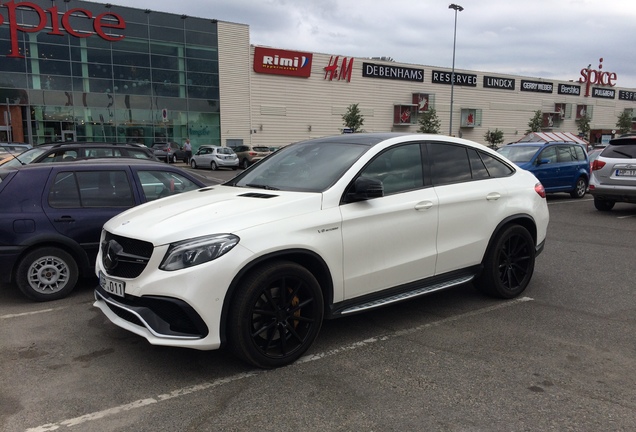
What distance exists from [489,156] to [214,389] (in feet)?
12.1

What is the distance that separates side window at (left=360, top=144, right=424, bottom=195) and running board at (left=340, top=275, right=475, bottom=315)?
2.97ft

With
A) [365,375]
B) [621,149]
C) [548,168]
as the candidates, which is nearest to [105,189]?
[365,375]

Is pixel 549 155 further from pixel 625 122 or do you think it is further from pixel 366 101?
pixel 625 122

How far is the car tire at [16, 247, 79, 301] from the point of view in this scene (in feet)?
17.0

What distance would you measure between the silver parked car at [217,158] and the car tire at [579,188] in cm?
2049

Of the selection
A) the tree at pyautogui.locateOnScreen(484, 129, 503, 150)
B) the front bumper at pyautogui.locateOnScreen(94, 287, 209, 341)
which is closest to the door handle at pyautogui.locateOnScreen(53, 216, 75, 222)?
the front bumper at pyautogui.locateOnScreen(94, 287, 209, 341)

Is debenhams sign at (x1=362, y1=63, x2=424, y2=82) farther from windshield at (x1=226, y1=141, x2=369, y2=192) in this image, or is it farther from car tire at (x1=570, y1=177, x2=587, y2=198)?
windshield at (x1=226, y1=141, x2=369, y2=192)

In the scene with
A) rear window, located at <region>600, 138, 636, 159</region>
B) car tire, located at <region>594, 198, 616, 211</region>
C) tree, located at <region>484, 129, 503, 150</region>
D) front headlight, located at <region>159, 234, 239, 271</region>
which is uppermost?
tree, located at <region>484, 129, 503, 150</region>

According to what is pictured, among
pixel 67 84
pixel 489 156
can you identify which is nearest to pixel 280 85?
pixel 67 84

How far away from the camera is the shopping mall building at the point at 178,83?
1304 inches

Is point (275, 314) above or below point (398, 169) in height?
below

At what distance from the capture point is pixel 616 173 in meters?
10.9

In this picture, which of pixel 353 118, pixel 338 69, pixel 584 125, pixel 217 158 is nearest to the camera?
pixel 217 158

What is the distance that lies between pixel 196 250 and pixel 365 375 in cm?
151
